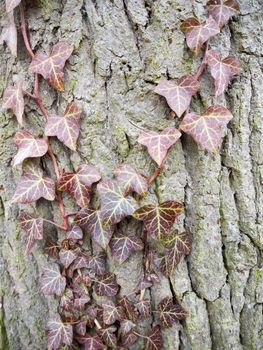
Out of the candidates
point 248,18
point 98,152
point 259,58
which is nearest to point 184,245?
point 98,152

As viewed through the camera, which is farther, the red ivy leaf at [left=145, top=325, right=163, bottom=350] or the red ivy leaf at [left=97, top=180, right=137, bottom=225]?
the red ivy leaf at [left=145, top=325, right=163, bottom=350]

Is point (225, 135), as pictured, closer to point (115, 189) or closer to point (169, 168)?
point (169, 168)

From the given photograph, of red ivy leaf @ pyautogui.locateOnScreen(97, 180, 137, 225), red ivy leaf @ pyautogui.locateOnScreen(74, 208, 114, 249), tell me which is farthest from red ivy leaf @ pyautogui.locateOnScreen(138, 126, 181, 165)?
red ivy leaf @ pyautogui.locateOnScreen(74, 208, 114, 249)

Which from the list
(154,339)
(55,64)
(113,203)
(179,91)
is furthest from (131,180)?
(154,339)

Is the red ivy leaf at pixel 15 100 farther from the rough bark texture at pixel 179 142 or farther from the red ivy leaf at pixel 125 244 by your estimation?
the red ivy leaf at pixel 125 244

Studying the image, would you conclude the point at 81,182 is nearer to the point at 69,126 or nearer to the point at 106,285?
the point at 69,126

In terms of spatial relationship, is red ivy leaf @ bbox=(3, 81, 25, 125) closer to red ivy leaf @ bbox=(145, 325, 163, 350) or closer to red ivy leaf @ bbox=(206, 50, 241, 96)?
red ivy leaf @ bbox=(206, 50, 241, 96)
